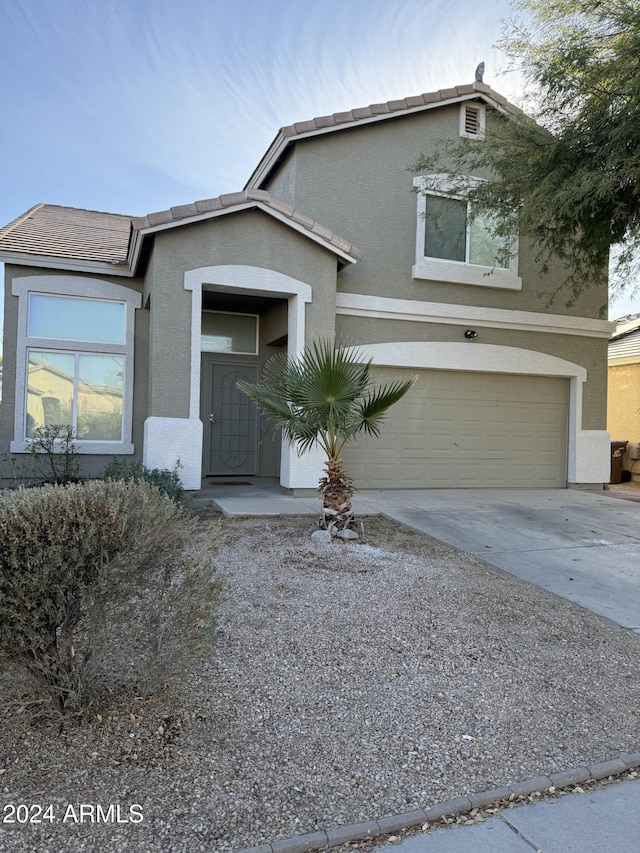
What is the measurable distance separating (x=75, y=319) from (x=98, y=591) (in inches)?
359

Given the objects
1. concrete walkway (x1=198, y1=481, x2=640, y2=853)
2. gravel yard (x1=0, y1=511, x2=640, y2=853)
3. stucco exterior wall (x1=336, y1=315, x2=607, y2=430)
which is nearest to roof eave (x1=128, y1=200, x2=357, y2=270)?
stucco exterior wall (x1=336, y1=315, x2=607, y2=430)

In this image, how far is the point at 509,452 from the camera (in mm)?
12656

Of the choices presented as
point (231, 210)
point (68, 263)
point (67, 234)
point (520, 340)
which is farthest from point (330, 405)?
point (67, 234)

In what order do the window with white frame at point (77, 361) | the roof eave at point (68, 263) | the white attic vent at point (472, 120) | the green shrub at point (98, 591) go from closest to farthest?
the green shrub at point (98, 591), the roof eave at point (68, 263), the window with white frame at point (77, 361), the white attic vent at point (472, 120)

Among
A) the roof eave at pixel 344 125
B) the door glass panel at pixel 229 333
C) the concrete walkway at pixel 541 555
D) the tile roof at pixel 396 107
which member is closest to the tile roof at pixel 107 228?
the roof eave at pixel 344 125

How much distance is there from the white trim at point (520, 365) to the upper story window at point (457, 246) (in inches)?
54.8

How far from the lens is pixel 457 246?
12055 millimetres

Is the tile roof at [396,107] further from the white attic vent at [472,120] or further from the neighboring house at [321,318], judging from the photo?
the white attic vent at [472,120]

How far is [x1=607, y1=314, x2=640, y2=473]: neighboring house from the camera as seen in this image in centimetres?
1730

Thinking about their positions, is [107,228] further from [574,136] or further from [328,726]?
[328,726]

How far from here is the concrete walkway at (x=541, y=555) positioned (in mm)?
2490

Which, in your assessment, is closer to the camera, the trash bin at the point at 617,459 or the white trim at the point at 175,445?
the white trim at the point at 175,445

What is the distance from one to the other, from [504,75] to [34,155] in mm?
12318

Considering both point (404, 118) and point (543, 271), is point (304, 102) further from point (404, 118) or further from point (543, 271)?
point (543, 271)
